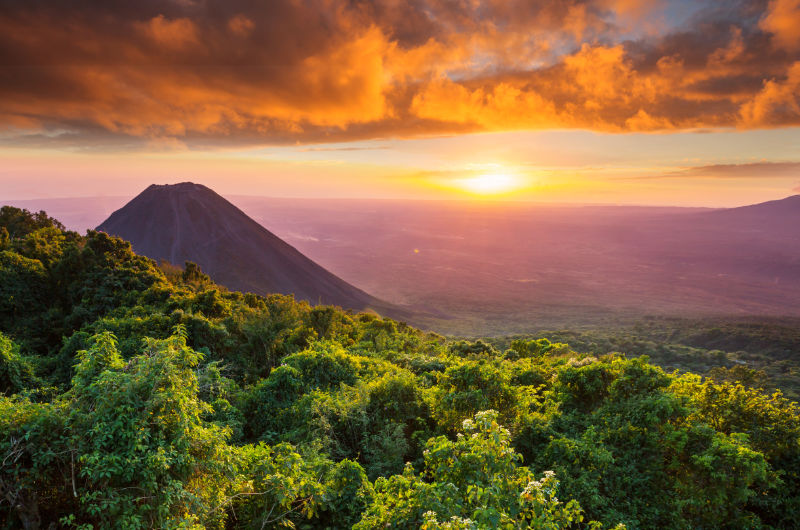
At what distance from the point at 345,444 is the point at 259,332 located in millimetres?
13043

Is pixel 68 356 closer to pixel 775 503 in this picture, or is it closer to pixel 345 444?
pixel 345 444

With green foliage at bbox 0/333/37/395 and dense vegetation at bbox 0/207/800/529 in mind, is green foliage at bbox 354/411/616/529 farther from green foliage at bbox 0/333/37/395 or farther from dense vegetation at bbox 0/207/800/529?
green foliage at bbox 0/333/37/395

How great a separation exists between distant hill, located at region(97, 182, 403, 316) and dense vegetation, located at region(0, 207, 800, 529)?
70.7m

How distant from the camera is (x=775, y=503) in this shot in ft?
33.6

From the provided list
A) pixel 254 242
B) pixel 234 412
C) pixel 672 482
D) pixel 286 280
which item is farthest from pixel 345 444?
pixel 254 242

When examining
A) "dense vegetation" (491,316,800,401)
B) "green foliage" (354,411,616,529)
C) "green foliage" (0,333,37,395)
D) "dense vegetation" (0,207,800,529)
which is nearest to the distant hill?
"dense vegetation" (491,316,800,401)

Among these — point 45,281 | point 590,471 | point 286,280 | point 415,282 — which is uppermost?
point 45,281

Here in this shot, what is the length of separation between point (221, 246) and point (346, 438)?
342 ft

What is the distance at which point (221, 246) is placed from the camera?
10438cm

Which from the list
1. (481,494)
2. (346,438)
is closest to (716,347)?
(346,438)

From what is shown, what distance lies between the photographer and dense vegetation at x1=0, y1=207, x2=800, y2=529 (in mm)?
5578

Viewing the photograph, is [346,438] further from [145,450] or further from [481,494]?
[481,494]

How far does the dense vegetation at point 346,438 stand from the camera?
558cm

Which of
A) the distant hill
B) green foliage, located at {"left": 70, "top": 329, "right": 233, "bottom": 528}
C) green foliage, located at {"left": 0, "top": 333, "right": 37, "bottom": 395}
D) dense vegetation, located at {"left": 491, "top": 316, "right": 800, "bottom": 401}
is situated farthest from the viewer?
the distant hill
